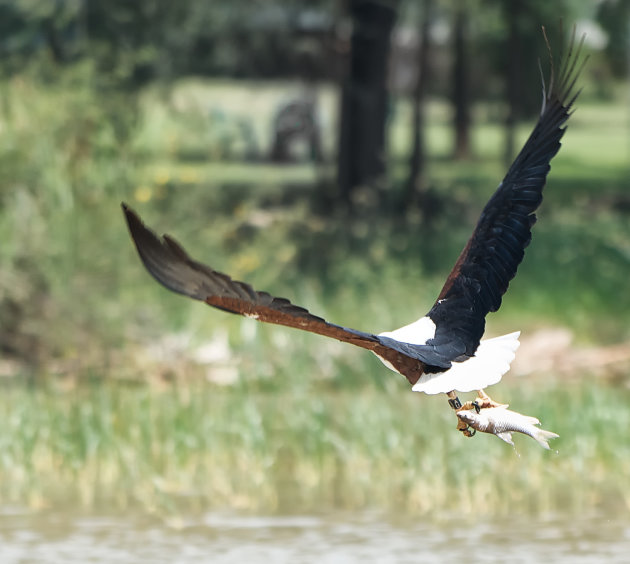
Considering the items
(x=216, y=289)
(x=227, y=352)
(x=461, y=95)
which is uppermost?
(x=461, y=95)

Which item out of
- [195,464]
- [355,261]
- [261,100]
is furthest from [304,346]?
[261,100]

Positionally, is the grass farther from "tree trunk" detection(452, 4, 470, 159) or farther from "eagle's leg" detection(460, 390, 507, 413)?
"tree trunk" detection(452, 4, 470, 159)

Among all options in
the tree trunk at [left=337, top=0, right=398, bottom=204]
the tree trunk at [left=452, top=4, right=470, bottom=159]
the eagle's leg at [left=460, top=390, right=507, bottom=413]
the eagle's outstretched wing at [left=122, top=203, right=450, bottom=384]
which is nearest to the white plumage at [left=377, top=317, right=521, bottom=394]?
the eagle's leg at [left=460, top=390, right=507, bottom=413]

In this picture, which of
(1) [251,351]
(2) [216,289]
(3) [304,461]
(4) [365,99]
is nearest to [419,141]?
(4) [365,99]

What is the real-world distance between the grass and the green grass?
16 millimetres

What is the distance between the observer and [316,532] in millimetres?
9305

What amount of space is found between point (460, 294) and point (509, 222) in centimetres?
45

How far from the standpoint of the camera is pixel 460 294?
5.95 meters

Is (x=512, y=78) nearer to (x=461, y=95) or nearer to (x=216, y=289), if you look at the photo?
(x=461, y=95)

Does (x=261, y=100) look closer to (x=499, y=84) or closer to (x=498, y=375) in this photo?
(x=499, y=84)

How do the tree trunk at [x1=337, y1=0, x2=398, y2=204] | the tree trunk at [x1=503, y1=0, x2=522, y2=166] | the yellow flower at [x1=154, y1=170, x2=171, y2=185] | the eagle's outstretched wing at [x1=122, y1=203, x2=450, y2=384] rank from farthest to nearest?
the tree trunk at [x1=503, y1=0, x2=522, y2=166], the tree trunk at [x1=337, y1=0, x2=398, y2=204], the yellow flower at [x1=154, y1=170, x2=171, y2=185], the eagle's outstretched wing at [x1=122, y1=203, x2=450, y2=384]

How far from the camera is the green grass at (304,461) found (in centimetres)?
969

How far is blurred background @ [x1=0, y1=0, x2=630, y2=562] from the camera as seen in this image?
9453 millimetres

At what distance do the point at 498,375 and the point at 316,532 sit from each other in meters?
4.56
